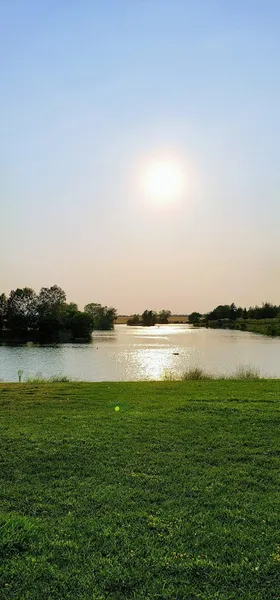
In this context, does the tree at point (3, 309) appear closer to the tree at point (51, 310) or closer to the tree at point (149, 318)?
the tree at point (51, 310)

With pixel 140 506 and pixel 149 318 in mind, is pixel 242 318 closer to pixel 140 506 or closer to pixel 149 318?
pixel 149 318

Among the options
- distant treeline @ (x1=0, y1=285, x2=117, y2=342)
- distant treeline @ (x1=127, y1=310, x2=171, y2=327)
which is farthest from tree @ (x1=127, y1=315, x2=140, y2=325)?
distant treeline @ (x1=0, y1=285, x2=117, y2=342)

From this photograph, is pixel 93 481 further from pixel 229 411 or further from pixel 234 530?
pixel 229 411

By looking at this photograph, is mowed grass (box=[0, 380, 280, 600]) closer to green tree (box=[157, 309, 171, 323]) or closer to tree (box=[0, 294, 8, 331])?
tree (box=[0, 294, 8, 331])

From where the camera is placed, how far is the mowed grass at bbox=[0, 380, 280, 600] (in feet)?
9.61

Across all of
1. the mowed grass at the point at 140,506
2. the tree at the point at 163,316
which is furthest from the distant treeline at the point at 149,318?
the mowed grass at the point at 140,506

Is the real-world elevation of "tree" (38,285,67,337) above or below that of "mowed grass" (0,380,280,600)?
above

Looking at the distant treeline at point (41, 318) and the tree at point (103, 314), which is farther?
the tree at point (103, 314)

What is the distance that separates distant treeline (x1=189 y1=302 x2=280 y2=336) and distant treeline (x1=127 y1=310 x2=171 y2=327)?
15.9m

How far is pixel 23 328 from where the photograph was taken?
252 feet

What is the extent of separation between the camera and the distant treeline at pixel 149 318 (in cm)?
15138

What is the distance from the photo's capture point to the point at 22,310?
81500 millimetres

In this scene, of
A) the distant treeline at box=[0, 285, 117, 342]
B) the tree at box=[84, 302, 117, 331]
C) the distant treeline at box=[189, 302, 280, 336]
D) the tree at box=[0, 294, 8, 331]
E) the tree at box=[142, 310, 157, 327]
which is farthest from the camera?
the tree at box=[142, 310, 157, 327]

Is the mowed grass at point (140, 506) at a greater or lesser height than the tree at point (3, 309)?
lesser
